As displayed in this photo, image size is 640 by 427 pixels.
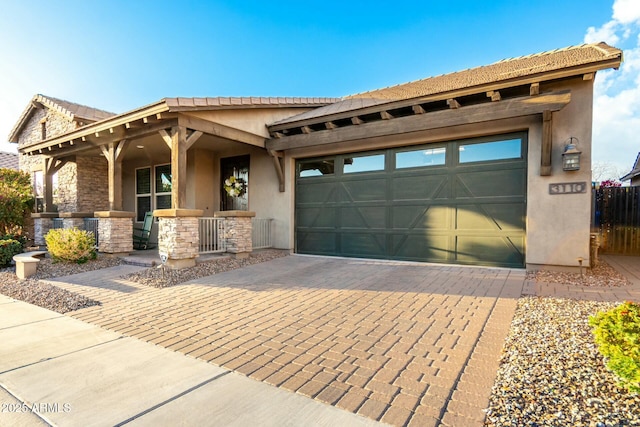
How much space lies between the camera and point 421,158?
6797 mm

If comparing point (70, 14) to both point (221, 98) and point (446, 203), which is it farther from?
point (446, 203)

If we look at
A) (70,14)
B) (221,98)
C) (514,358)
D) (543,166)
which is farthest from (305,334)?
(70,14)

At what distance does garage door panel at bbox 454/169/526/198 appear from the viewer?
5.83m

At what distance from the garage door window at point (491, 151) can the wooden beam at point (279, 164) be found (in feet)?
14.8

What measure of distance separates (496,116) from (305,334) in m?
5.22

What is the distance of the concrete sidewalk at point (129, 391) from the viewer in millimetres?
1769

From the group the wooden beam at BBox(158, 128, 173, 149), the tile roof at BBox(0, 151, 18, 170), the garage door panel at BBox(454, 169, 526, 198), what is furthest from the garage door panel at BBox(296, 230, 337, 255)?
the tile roof at BBox(0, 151, 18, 170)

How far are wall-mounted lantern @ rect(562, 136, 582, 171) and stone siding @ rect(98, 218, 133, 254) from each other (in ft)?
30.8

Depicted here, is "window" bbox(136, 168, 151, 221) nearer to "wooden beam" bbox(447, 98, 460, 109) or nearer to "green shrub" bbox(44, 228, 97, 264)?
"green shrub" bbox(44, 228, 97, 264)

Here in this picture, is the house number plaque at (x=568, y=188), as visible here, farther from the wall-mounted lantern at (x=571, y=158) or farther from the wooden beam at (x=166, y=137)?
the wooden beam at (x=166, y=137)

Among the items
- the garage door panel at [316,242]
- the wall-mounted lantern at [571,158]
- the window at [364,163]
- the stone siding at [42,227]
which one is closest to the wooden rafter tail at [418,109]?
the window at [364,163]

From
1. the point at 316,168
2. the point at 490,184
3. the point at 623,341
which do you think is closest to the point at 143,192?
the point at 316,168

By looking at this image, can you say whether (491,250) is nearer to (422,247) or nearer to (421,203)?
(422,247)

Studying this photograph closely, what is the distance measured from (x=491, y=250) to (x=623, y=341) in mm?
4308
